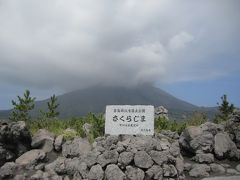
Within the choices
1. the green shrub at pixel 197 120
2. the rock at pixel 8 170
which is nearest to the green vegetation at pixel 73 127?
the rock at pixel 8 170

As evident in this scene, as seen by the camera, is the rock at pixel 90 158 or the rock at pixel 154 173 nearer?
the rock at pixel 154 173

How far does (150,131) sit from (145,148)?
3.74 feet

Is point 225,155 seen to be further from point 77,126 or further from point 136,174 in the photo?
point 77,126

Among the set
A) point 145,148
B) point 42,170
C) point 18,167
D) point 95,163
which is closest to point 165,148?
point 145,148

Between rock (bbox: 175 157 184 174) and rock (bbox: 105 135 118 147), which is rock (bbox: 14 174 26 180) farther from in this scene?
rock (bbox: 175 157 184 174)

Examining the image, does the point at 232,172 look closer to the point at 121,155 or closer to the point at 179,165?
the point at 179,165

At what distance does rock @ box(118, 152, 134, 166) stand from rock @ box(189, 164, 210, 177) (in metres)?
2.49

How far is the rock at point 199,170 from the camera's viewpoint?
12.6 meters

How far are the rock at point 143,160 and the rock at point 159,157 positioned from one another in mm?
212

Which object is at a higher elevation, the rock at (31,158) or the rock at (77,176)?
the rock at (31,158)

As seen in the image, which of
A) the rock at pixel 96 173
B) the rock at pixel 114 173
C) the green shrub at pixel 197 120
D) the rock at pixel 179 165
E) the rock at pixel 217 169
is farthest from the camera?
the green shrub at pixel 197 120

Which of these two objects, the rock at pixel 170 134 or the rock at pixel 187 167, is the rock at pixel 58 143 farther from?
the rock at pixel 187 167

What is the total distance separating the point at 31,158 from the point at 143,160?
4.56m

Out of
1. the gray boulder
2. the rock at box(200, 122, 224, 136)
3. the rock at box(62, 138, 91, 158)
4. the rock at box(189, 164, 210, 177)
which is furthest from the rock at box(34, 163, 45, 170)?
the gray boulder
